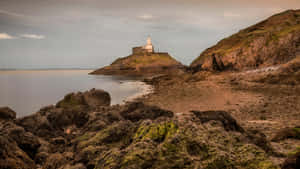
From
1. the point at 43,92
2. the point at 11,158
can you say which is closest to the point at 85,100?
the point at 11,158

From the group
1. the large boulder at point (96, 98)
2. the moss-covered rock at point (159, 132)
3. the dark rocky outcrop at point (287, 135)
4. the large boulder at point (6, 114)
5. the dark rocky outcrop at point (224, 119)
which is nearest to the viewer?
the moss-covered rock at point (159, 132)

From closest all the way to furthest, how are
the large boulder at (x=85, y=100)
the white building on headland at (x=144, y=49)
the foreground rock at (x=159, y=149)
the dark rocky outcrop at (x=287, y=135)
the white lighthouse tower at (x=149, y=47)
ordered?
the foreground rock at (x=159, y=149) < the dark rocky outcrop at (x=287, y=135) < the large boulder at (x=85, y=100) < the white building on headland at (x=144, y=49) < the white lighthouse tower at (x=149, y=47)

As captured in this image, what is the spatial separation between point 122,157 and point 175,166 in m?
0.77

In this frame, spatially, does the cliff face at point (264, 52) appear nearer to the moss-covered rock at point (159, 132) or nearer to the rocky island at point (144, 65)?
the moss-covered rock at point (159, 132)

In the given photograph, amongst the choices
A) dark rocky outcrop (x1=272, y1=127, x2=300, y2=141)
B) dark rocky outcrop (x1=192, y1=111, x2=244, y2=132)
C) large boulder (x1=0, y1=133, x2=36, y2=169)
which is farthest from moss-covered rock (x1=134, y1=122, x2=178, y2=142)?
dark rocky outcrop (x1=272, y1=127, x2=300, y2=141)

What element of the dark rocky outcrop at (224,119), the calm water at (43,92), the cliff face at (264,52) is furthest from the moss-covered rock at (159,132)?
the cliff face at (264,52)

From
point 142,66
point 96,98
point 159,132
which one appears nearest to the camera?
point 159,132

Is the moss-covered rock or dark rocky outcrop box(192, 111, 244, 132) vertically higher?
the moss-covered rock

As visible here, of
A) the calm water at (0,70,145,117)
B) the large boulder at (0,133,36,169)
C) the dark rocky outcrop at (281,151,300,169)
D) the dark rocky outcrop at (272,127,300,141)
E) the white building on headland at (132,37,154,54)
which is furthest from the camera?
the white building on headland at (132,37,154,54)

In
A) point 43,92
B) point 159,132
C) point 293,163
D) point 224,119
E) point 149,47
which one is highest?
point 149,47

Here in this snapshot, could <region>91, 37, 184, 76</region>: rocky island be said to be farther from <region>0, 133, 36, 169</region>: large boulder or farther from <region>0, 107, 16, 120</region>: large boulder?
<region>0, 133, 36, 169</region>: large boulder

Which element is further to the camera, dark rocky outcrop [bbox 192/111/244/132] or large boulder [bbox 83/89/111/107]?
large boulder [bbox 83/89/111/107]

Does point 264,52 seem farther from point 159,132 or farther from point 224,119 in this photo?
point 159,132

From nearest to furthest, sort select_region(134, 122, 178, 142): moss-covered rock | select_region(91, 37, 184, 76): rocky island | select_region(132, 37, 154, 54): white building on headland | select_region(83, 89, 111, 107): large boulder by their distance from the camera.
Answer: select_region(134, 122, 178, 142): moss-covered rock
select_region(83, 89, 111, 107): large boulder
select_region(91, 37, 184, 76): rocky island
select_region(132, 37, 154, 54): white building on headland
